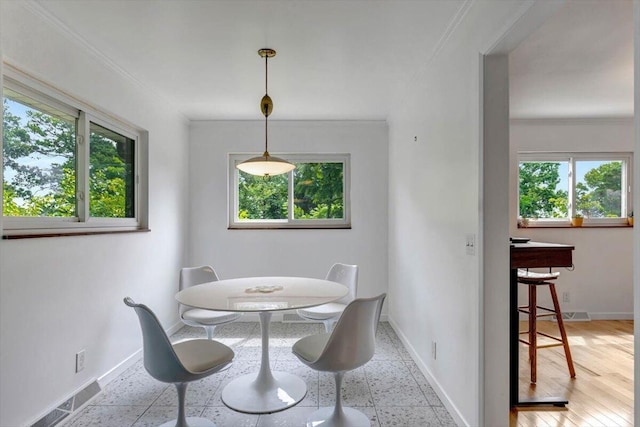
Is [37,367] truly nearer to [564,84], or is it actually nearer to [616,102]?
[564,84]

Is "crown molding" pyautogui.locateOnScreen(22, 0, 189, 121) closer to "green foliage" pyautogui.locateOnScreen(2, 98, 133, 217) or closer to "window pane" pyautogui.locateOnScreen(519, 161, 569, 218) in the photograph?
"green foliage" pyautogui.locateOnScreen(2, 98, 133, 217)

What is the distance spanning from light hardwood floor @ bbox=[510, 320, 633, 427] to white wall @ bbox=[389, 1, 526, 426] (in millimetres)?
560

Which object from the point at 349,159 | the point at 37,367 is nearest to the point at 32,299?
the point at 37,367

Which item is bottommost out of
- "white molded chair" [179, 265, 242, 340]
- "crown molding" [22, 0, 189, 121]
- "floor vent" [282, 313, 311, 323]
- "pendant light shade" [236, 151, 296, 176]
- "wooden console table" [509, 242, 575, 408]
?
"floor vent" [282, 313, 311, 323]

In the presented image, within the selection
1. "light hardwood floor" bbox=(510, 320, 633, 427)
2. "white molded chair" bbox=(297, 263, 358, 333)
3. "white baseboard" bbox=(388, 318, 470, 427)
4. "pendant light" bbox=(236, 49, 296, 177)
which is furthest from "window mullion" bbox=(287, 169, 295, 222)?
"light hardwood floor" bbox=(510, 320, 633, 427)

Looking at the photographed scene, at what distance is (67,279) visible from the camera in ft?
7.13

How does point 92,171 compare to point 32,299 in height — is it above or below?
above

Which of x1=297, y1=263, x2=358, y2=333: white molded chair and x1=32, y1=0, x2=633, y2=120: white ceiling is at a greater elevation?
x1=32, y1=0, x2=633, y2=120: white ceiling

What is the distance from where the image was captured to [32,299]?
1.90m

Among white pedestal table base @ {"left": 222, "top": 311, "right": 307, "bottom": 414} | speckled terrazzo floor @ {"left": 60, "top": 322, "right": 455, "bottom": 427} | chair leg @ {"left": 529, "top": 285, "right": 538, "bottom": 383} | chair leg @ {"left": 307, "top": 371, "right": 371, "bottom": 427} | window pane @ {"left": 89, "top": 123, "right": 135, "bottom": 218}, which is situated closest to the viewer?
chair leg @ {"left": 307, "top": 371, "right": 371, "bottom": 427}

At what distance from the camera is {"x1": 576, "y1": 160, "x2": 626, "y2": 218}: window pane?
4.32m

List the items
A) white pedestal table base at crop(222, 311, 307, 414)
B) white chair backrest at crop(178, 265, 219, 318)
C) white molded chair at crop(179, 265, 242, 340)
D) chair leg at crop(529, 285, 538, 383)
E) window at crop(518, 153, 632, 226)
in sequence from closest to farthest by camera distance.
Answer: white pedestal table base at crop(222, 311, 307, 414) → chair leg at crop(529, 285, 538, 383) → white molded chair at crop(179, 265, 242, 340) → white chair backrest at crop(178, 265, 219, 318) → window at crop(518, 153, 632, 226)

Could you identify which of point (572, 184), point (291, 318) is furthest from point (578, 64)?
point (291, 318)

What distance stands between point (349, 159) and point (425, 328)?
2.27m
